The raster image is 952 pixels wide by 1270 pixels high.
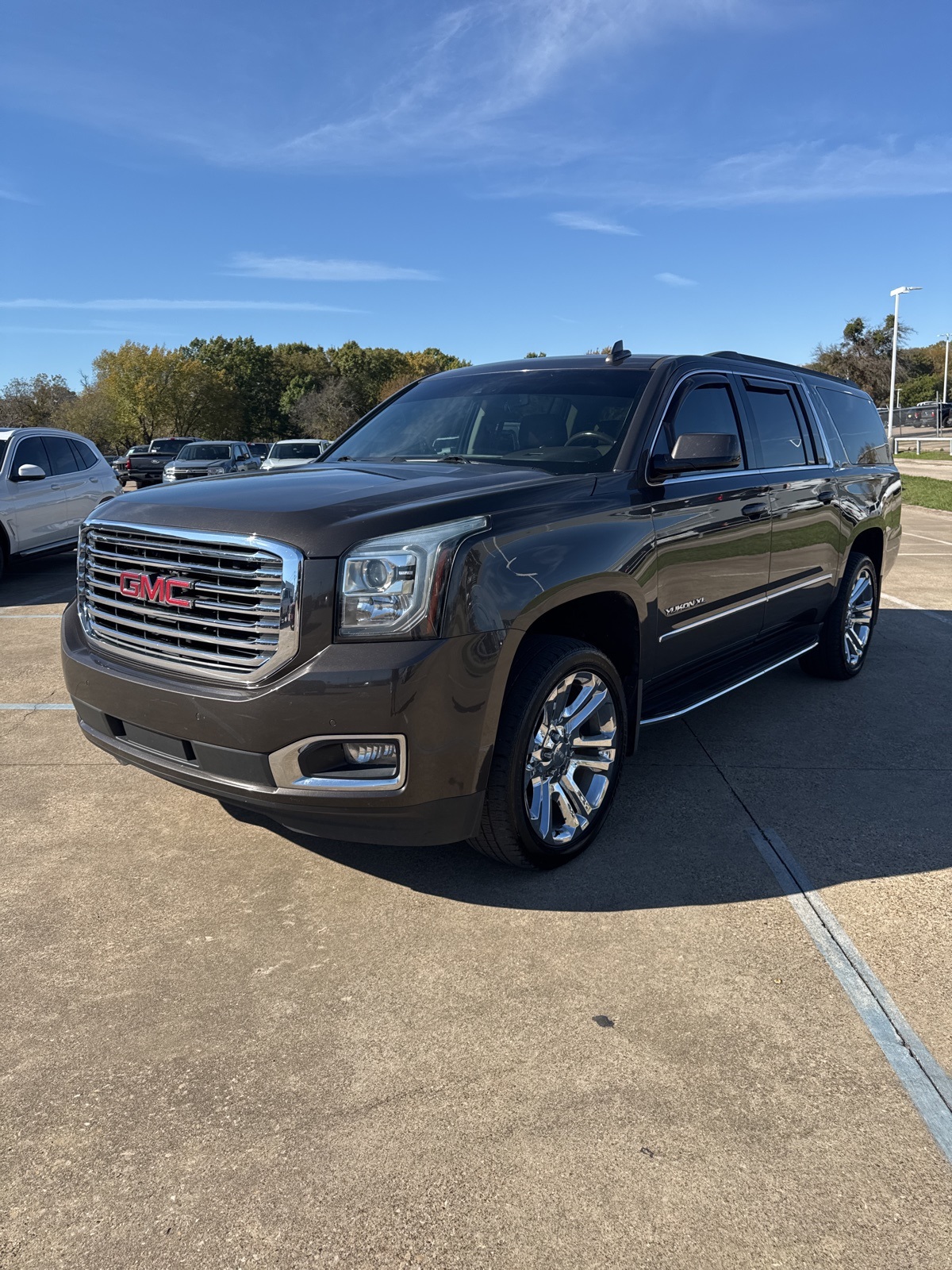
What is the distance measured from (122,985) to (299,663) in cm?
109

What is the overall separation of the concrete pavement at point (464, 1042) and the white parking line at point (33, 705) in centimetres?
138

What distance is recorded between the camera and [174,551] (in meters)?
3.22

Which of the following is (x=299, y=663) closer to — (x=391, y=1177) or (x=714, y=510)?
(x=391, y=1177)

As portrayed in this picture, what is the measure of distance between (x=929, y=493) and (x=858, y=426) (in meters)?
17.3

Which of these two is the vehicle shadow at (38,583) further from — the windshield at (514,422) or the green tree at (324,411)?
the green tree at (324,411)

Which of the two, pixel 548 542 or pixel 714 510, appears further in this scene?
pixel 714 510

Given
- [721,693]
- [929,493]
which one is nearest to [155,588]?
[721,693]

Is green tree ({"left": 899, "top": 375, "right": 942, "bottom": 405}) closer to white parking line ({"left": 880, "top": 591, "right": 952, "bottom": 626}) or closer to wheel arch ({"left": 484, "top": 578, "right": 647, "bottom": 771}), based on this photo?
white parking line ({"left": 880, "top": 591, "right": 952, "bottom": 626})

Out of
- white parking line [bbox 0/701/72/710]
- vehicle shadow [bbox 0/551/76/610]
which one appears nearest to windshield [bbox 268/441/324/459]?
vehicle shadow [bbox 0/551/76/610]

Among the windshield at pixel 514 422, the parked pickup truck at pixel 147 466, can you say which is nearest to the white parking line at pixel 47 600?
the windshield at pixel 514 422

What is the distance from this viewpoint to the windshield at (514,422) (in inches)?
165

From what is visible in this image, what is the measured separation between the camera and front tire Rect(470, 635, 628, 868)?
3.25m

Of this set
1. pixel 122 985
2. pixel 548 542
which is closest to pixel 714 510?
pixel 548 542

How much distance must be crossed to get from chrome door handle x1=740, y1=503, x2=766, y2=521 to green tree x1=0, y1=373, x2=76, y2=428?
62279 millimetres
